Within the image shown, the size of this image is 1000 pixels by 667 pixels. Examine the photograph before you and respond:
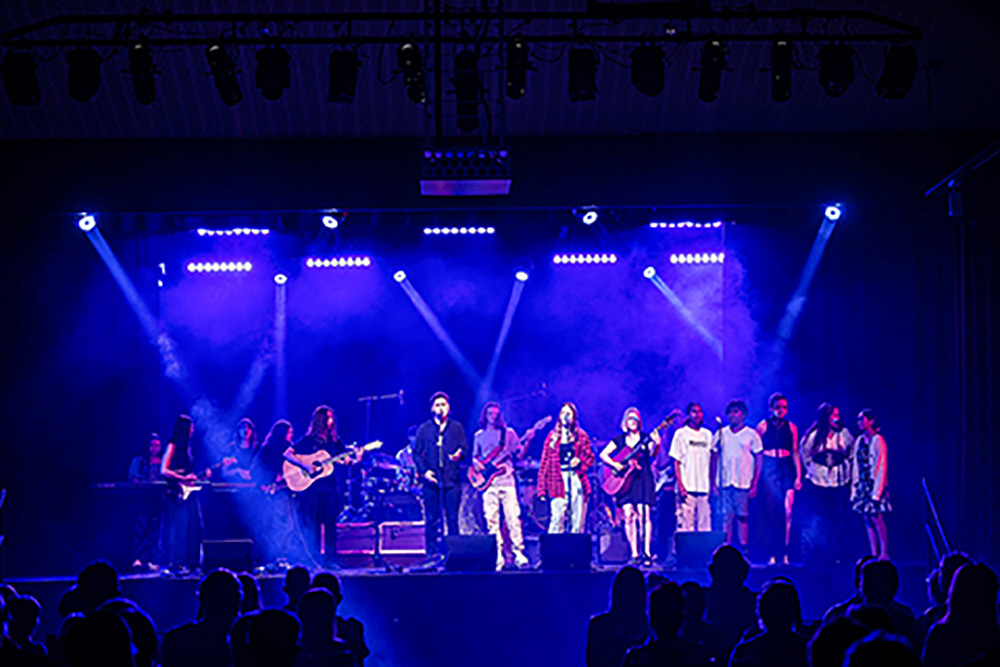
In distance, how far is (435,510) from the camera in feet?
45.0

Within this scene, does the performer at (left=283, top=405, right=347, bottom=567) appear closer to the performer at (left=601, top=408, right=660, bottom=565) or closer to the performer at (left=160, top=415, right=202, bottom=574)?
the performer at (left=160, top=415, right=202, bottom=574)

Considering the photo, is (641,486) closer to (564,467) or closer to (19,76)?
(564,467)

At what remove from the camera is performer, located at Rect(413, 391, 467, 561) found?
44.8 feet

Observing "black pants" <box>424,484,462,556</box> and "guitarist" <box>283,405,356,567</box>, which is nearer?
"guitarist" <box>283,405,356,567</box>

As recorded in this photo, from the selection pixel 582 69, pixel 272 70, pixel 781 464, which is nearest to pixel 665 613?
pixel 582 69

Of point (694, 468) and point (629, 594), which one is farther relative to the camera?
point (694, 468)

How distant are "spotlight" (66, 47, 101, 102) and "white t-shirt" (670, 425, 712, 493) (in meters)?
7.77

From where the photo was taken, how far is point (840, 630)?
3.61 m

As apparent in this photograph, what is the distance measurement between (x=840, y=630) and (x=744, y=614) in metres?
3.47

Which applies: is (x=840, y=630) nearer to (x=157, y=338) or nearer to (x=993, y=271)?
(x=993, y=271)

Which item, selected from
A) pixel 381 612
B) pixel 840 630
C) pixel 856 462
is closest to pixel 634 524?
pixel 856 462

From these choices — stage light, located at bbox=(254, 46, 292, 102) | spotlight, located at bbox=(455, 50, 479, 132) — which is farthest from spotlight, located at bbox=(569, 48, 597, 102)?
stage light, located at bbox=(254, 46, 292, 102)

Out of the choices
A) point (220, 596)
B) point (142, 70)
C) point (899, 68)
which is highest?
point (899, 68)

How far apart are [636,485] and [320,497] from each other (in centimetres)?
383
